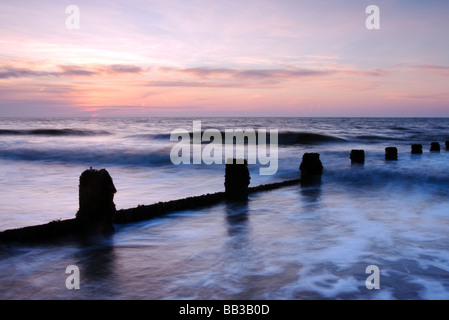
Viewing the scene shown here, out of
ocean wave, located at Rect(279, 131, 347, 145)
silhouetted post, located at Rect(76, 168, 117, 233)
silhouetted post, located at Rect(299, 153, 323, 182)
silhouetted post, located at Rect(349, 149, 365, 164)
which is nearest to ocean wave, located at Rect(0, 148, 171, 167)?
silhouetted post, located at Rect(349, 149, 365, 164)

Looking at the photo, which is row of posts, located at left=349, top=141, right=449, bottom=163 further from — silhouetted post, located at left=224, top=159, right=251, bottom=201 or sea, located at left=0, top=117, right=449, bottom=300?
silhouetted post, located at left=224, top=159, right=251, bottom=201

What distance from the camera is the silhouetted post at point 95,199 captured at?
5203 millimetres

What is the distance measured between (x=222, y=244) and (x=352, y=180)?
28.3 ft

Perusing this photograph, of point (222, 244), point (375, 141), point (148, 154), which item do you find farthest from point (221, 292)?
point (375, 141)

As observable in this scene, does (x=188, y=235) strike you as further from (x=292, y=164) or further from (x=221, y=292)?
(x=292, y=164)

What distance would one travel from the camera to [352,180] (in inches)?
517

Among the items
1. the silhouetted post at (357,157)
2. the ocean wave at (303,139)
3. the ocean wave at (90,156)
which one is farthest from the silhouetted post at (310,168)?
the ocean wave at (303,139)

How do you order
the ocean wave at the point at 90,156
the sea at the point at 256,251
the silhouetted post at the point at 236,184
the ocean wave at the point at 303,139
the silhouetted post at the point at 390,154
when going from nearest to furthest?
1. the sea at the point at 256,251
2. the silhouetted post at the point at 236,184
3. the silhouetted post at the point at 390,154
4. the ocean wave at the point at 90,156
5. the ocean wave at the point at 303,139

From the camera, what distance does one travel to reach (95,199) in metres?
5.22

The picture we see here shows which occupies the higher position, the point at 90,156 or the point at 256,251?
the point at 90,156

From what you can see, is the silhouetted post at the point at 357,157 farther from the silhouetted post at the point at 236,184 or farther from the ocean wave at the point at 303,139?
the ocean wave at the point at 303,139

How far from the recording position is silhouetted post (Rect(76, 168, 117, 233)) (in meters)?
5.20

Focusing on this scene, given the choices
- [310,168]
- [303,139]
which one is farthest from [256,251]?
[303,139]

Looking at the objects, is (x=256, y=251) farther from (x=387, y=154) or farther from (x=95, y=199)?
(x=387, y=154)
